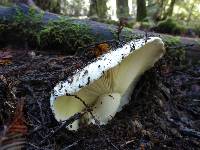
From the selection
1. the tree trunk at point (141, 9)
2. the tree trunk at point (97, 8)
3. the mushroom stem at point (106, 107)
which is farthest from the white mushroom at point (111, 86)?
the tree trunk at point (97, 8)

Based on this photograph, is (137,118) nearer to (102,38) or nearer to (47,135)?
(47,135)

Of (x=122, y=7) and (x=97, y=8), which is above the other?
(x=97, y=8)

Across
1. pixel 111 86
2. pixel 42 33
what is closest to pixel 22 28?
pixel 42 33

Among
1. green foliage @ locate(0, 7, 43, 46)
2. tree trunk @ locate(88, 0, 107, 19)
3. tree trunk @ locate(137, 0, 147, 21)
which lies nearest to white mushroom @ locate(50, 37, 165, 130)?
green foliage @ locate(0, 7, 43, 46)

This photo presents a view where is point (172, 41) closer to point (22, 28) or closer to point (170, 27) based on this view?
point (22, 28)

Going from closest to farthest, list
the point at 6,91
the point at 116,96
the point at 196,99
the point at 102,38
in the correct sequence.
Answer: the point at 6,91, the point at 116,96, the point at 196,99, the point at 102,38

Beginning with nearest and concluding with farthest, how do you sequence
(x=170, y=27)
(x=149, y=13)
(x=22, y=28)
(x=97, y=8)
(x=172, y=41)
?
(x=172, y=41)
(x=22, y=28)
(x=170, y=27)
(x=149, y=13)
(x=97, y=8)

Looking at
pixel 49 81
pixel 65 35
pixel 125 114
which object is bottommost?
pixel 125 114

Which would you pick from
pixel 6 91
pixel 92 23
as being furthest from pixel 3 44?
pixel 6 91
